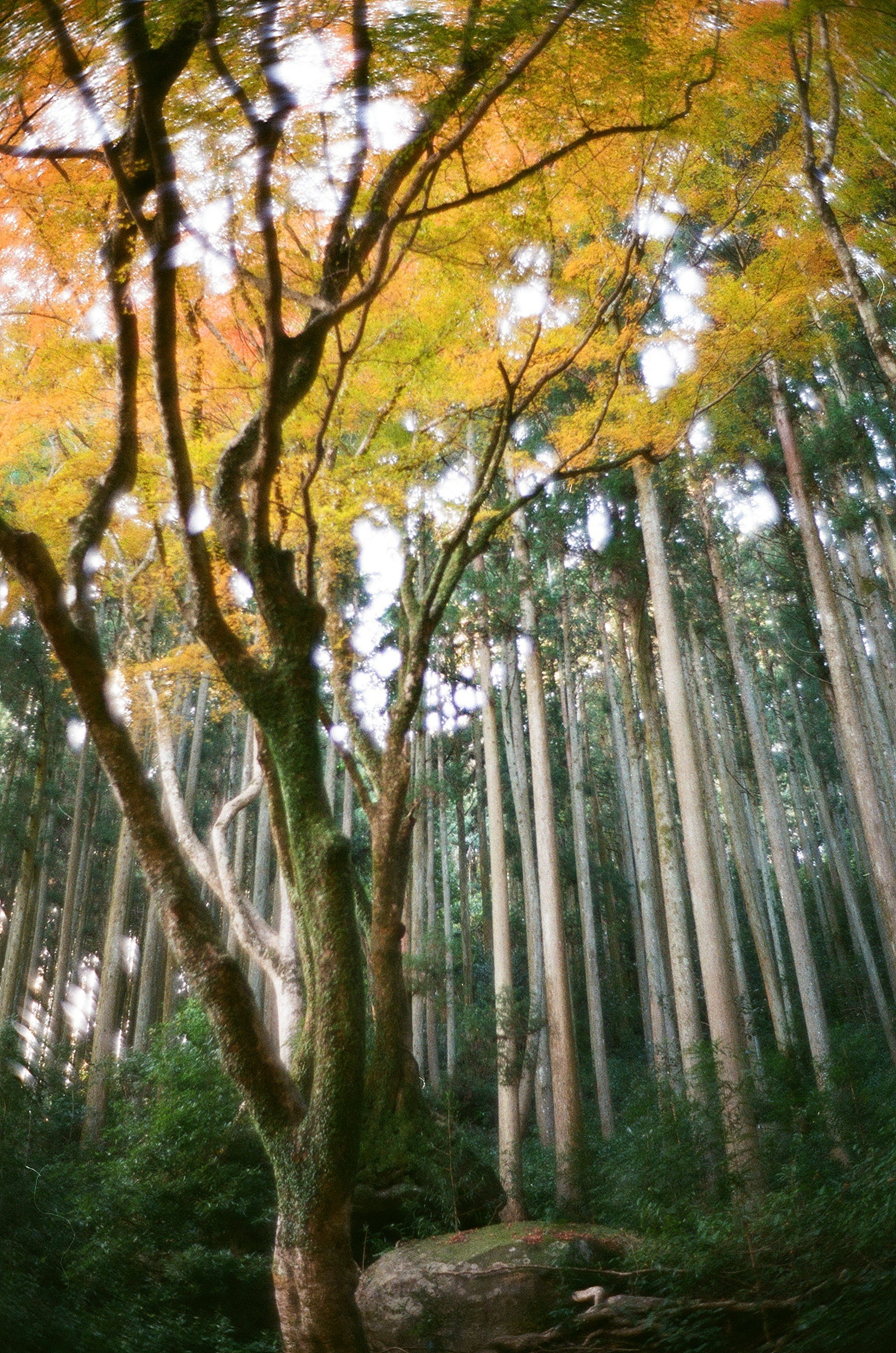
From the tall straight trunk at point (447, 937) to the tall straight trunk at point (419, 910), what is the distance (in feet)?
1.61

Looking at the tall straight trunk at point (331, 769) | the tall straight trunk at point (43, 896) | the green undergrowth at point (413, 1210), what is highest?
the tall straight trunk at point (331, 769)

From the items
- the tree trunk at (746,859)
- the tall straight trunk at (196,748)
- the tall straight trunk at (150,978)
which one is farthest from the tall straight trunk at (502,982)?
the tall straight trunk at (150,978)

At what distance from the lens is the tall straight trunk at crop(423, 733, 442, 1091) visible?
570 inches

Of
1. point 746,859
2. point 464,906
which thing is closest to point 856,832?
point 746,859

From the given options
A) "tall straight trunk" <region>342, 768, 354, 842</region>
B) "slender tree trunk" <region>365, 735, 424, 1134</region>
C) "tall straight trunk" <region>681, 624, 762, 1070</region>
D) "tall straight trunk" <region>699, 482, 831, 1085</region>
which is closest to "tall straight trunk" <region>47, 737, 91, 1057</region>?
"tall straight trunk" <region>342, 768, 354, 842</region>

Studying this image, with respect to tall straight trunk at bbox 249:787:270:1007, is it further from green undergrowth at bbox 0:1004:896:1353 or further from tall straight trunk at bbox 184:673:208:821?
green undergrowth at bbox 0:1004:896:1353

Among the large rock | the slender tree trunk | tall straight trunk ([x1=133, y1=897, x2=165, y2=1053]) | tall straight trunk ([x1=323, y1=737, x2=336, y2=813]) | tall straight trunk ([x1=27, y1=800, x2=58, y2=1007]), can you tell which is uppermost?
tall straight trunk ([x1=323, y1=737, x2=336, y2=813])

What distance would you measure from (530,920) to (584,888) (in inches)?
51.1

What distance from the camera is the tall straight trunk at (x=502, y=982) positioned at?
8.73m

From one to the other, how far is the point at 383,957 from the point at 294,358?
14.1 feet

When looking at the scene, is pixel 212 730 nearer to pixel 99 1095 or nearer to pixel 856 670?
pixel 99 1095

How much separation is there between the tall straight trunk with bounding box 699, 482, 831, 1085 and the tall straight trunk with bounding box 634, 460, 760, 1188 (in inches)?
76.1

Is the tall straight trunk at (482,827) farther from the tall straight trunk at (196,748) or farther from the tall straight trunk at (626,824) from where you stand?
the tall straight trunk at (196,748)

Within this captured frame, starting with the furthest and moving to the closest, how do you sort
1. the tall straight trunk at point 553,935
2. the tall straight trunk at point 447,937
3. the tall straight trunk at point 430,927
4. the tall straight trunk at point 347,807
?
the tall straight trunk at point 347,807
the tall straight trunk at point 447,937
the tall straight trunk at point 430,927
the tall straight trunk at point 553,935
